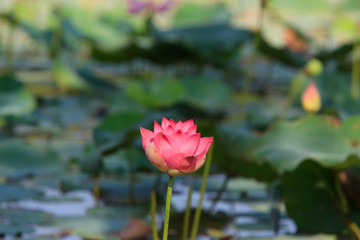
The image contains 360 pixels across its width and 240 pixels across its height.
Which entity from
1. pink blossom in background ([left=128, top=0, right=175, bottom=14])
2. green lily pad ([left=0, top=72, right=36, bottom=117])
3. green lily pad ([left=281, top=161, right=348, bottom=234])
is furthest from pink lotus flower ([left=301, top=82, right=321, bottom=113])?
pink blossom in background ([left=128, top=0, right=175, bottom=14])

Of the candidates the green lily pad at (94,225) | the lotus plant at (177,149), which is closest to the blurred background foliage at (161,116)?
the green lily pad at (94,225)

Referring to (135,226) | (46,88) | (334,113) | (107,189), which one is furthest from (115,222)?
(46,88)

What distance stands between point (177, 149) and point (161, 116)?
1095 mm

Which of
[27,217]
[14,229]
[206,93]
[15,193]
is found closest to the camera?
[14,229]

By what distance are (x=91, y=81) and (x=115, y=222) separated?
1943 mm

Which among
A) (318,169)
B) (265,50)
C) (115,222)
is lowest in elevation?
(115,222)

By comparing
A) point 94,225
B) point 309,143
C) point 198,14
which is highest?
point 198,14

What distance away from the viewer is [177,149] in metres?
1.01

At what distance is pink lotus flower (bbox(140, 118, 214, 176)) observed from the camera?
101cm

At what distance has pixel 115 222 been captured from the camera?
1763 mm

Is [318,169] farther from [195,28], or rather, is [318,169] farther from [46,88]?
[46,88]

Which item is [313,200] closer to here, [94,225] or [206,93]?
[94,225]

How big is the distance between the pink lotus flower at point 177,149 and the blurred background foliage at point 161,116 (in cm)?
52

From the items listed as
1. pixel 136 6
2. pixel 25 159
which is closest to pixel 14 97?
pixel 25 159
